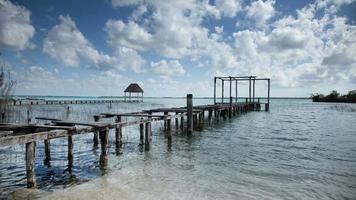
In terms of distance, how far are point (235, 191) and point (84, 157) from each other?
19.5ft

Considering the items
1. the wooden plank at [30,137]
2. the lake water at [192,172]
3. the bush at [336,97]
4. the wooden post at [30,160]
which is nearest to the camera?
the wooden plank at [30,137]

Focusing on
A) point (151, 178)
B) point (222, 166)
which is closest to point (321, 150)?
point (222, 166)

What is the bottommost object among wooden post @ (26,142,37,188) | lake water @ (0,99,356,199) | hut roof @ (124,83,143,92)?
lake water @ (0,99,356,199)

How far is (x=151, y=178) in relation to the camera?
300 inches

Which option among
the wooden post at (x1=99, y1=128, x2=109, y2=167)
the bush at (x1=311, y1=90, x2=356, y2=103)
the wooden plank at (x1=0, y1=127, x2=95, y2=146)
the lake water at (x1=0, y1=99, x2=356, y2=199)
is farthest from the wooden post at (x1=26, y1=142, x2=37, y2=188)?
the bush at (x1=311, y1=90, x2=356, y2=103)

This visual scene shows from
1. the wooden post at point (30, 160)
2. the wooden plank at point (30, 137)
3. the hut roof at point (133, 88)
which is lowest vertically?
the wooden post at point (30, 160)

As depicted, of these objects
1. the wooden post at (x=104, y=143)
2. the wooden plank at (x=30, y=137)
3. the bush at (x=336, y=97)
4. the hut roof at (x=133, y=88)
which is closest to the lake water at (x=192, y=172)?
the wooden post at (x=104, y=143)

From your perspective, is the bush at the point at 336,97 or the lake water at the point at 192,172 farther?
the bush at the point at 336,97

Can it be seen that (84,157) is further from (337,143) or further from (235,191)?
(337,143)

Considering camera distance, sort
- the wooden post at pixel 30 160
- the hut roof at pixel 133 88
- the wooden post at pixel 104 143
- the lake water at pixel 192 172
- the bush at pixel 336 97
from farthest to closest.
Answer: the bush at pixel 336 97 < the hut roof at pixel 133 88 < the wooden post at pixel 104 143 < the lake water at pixel 192 172 < the wooden post at pixel 30 160

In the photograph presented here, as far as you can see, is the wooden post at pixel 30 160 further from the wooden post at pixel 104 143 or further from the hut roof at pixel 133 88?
the hut roof at pixel 133 88

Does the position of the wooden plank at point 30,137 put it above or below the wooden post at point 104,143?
above

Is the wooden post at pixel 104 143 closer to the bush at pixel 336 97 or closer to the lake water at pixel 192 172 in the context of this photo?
the lake water at pixel 192 172

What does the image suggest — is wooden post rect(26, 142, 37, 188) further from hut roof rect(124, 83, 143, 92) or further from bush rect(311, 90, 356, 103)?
bush rect(311, 90, 356, 103)
